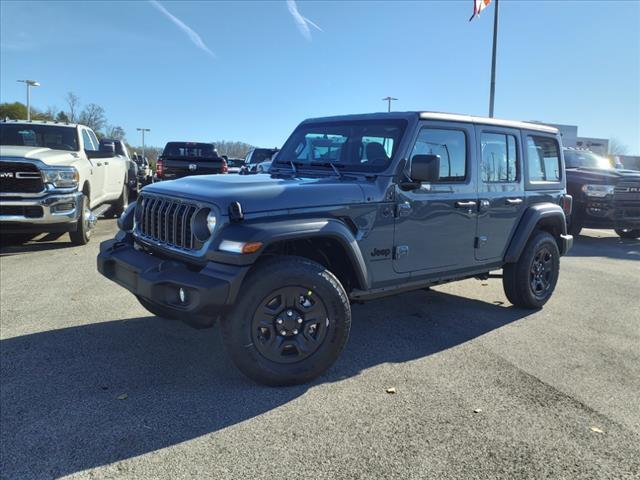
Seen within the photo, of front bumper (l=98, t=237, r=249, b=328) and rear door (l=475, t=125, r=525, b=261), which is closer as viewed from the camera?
front bumper (l=98, t=237, r=249, b=328)

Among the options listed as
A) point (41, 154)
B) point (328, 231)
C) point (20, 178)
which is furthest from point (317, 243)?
point (41, 154)

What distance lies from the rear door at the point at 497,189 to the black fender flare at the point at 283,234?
165 cm

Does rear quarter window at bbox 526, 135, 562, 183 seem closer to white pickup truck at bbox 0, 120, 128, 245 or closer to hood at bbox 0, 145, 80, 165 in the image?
white pickup truck at bbox 0, 120, 128, 245

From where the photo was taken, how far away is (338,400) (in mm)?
3340

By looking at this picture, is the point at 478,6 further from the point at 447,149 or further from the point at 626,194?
the point at 447,149

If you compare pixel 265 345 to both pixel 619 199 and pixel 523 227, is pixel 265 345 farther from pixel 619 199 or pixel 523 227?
pixel 619 199

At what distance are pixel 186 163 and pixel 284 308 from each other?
11455 millimetres

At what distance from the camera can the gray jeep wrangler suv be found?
10.7 ft

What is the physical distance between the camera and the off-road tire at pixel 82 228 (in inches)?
321

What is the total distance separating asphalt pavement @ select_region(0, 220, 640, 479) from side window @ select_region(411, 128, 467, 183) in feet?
4.74

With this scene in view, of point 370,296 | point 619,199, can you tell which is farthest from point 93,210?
point 619,199

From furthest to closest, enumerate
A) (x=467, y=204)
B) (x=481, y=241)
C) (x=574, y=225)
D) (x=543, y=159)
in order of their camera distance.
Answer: (x=574, y=225) < (x=543, y=159) < (x=481, y=241) < (x=467, y=204)

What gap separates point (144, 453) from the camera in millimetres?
2689

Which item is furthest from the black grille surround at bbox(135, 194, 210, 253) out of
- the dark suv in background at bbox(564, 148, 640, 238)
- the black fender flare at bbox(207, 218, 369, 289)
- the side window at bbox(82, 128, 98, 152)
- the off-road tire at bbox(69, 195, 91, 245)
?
the dark suv in background at bbox(564, 148, 640, 238)
